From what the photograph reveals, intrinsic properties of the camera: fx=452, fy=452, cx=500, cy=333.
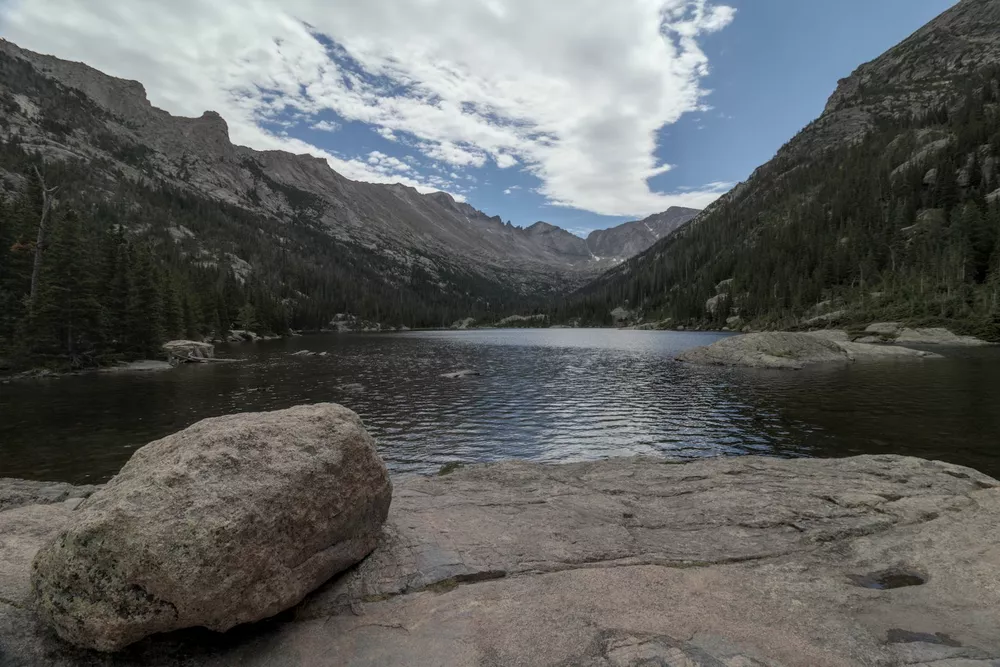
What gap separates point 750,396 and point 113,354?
72.3 metres

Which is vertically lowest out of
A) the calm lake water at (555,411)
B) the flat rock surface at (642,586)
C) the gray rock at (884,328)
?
the calm lake water at (555,411)

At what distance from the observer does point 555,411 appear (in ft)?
110

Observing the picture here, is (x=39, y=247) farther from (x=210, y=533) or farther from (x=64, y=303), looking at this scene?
(x=210, y=533)

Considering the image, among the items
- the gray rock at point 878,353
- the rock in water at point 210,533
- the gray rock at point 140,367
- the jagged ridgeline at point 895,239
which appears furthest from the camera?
the jagged ridgeline at point 895,239

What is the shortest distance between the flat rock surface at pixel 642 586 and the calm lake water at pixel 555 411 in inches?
459

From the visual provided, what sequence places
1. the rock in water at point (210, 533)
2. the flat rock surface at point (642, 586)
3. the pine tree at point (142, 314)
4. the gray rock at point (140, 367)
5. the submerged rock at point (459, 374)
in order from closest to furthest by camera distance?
the rock in water at point (210, 533) → the flat rock surface at point (642, 586) → the submerged rock at point (459, 374) → the gray rock at point (140, 367) → the pine tree at point (142, 314)

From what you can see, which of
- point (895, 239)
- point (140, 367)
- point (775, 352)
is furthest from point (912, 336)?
point (140, 367)

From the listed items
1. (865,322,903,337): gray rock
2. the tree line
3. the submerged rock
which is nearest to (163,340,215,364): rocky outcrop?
the submerged rock

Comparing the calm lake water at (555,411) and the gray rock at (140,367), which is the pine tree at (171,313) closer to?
the gray rock at (140,367)

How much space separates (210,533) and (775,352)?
63308 mm

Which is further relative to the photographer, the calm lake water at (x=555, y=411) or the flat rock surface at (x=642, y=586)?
the calm lake water at (x=555, y=411)

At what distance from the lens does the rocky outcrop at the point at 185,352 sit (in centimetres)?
6419

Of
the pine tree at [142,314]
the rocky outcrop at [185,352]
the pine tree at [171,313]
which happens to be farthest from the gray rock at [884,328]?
the pine tree at [171,313]

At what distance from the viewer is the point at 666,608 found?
6805mm
